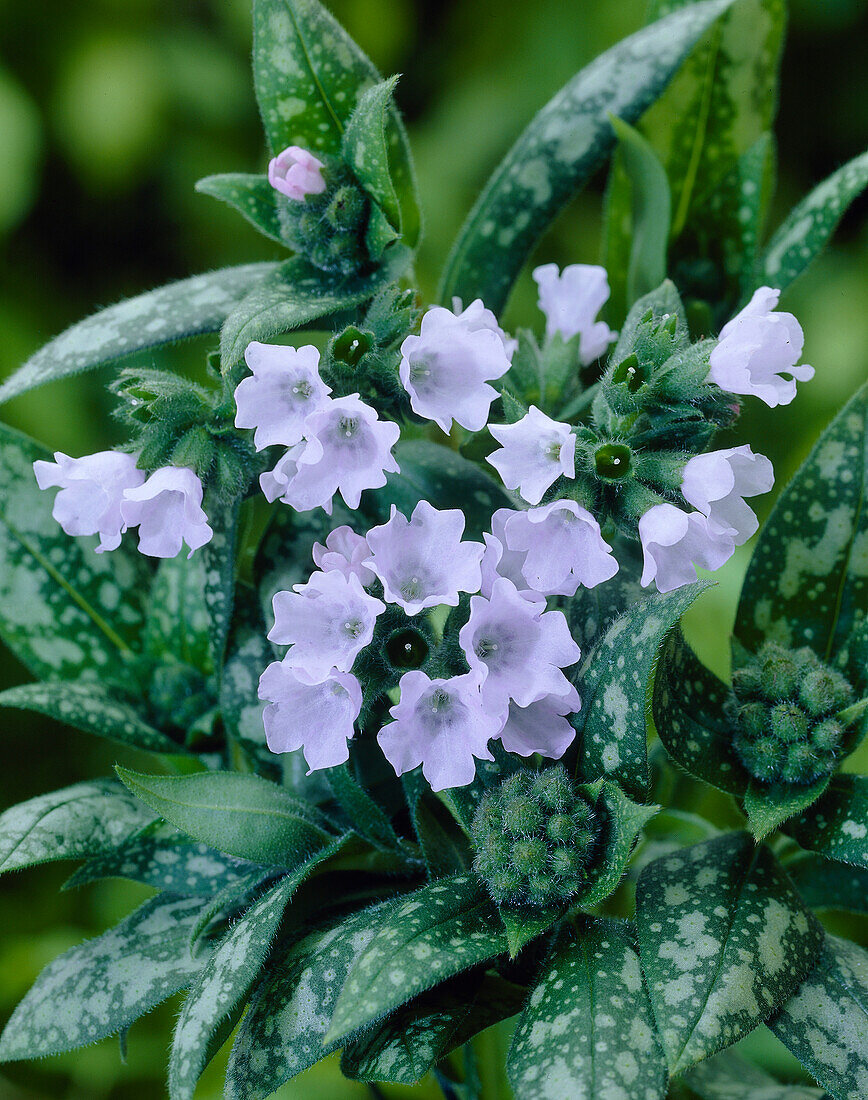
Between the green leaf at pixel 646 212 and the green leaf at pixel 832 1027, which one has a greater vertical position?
the green leaf at pixel 646 212

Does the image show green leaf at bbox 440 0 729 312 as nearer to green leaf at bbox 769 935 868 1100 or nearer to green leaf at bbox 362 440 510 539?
green leaf at bbox 362 440 510 539

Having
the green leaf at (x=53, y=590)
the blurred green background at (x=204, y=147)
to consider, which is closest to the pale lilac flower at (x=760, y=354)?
the green leaf at (x=53, y=590)

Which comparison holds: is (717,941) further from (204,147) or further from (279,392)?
(204,147)

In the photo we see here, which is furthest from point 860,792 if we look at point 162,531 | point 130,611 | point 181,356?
point 181,356

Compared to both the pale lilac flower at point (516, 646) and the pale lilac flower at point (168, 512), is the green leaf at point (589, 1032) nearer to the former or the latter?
the pale lilac flower at point (516, 646)

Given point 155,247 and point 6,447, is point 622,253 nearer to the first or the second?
point 6,447

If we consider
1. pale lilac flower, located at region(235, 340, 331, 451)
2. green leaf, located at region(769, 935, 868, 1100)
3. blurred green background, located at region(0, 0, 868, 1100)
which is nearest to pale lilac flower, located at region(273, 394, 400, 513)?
pale lilac flower, located at region(235, 340, 331, 451)

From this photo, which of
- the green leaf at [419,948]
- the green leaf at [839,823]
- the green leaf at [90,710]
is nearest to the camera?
the green leaf at [419,948]
